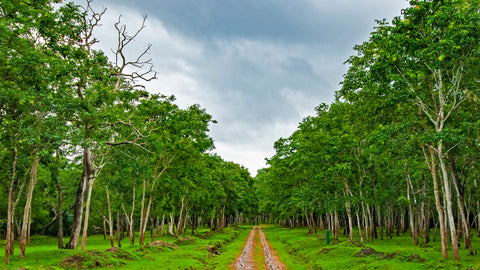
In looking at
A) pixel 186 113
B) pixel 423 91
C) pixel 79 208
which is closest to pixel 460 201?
pixel 423 91

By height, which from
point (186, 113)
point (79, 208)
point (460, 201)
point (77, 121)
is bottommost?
point (79, 208)

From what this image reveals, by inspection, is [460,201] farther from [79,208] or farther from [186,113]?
[79,208]

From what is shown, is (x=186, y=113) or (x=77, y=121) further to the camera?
(x=186, y=113)

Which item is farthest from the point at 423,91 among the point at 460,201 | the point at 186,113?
the point at 186,113

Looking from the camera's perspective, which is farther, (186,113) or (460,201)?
(186,113)

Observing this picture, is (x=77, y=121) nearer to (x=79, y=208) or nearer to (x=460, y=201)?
(x=79, y=208)

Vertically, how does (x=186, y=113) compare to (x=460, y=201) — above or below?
above

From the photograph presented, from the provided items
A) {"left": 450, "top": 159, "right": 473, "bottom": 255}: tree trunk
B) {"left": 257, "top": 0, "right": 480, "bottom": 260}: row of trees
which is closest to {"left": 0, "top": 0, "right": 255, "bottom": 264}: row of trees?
{"left": 257, "top": 0, "right": 480, "bottom": 260}: row of trees

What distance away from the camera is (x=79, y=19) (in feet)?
76.0

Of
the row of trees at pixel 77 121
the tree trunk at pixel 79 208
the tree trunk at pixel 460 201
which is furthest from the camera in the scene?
the tree trunk at pixel 460 201

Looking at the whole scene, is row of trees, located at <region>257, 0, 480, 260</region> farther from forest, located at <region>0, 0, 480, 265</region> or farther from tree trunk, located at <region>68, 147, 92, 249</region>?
tree trunk, located at <region>68, 147, 92, 249</region>

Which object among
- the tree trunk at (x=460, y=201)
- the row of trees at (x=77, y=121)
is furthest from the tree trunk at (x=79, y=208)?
the tree trunk at (x=460, y=201)

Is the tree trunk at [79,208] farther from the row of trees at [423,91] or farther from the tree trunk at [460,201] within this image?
the tree trunk at [460,201]

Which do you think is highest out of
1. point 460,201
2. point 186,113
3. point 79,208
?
point 186,113
